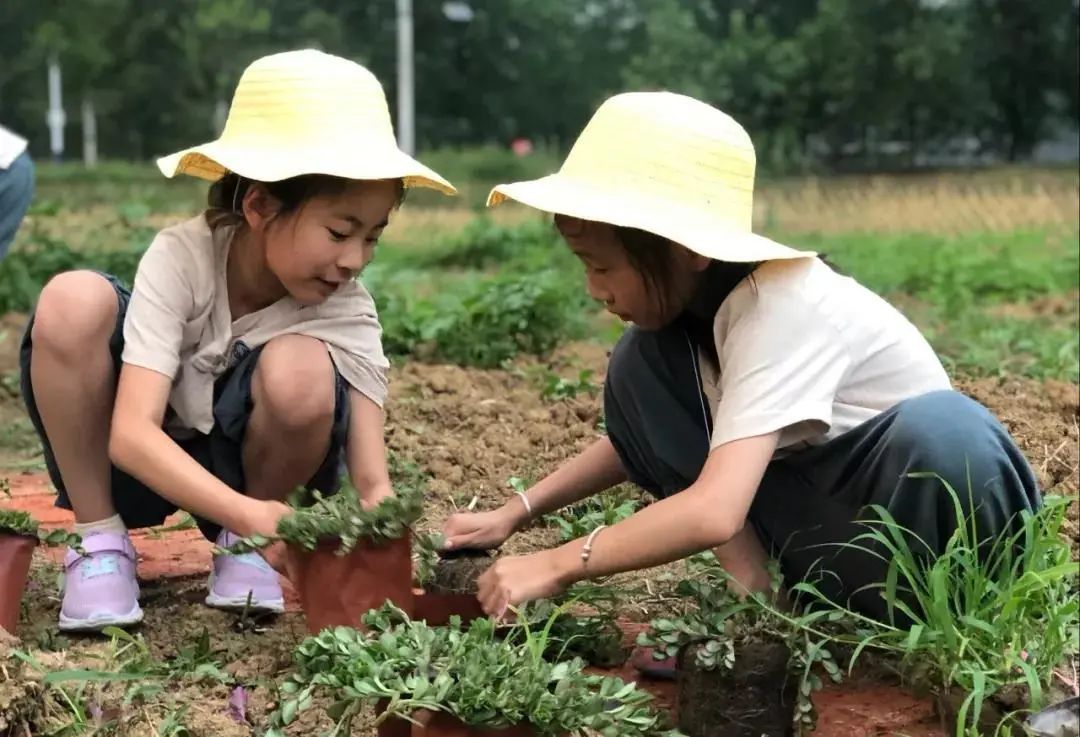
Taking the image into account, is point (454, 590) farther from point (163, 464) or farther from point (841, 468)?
point (841, 468)

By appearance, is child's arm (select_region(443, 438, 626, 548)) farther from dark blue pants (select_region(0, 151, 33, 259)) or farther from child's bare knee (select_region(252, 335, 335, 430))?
dark blue pants (select_region(0, 151, 33, 259))

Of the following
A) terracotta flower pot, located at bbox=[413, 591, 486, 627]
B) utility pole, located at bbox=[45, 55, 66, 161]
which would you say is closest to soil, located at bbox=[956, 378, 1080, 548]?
terracotta flower pot, located at bbox=[413, 591, 486, 627]

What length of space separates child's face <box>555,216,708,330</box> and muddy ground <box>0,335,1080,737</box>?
606mm

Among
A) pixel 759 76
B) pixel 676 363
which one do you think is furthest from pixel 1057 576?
pixel 759 76

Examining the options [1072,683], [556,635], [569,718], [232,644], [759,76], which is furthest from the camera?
[759,76]

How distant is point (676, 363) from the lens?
2338mm

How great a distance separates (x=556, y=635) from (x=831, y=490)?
533 millimetres

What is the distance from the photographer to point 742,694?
1896 mm

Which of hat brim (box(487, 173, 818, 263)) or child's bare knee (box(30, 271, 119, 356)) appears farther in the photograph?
child's bare knee (box(30, 271, 119, 356))

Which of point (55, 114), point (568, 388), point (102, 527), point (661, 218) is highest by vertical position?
→ point (661, 218)

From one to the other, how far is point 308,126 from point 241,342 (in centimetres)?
43

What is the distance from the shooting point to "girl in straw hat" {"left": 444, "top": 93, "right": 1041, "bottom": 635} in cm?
198

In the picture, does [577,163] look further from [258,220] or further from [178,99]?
[178,99]

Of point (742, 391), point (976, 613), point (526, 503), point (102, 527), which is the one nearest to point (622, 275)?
point (742, 391)
